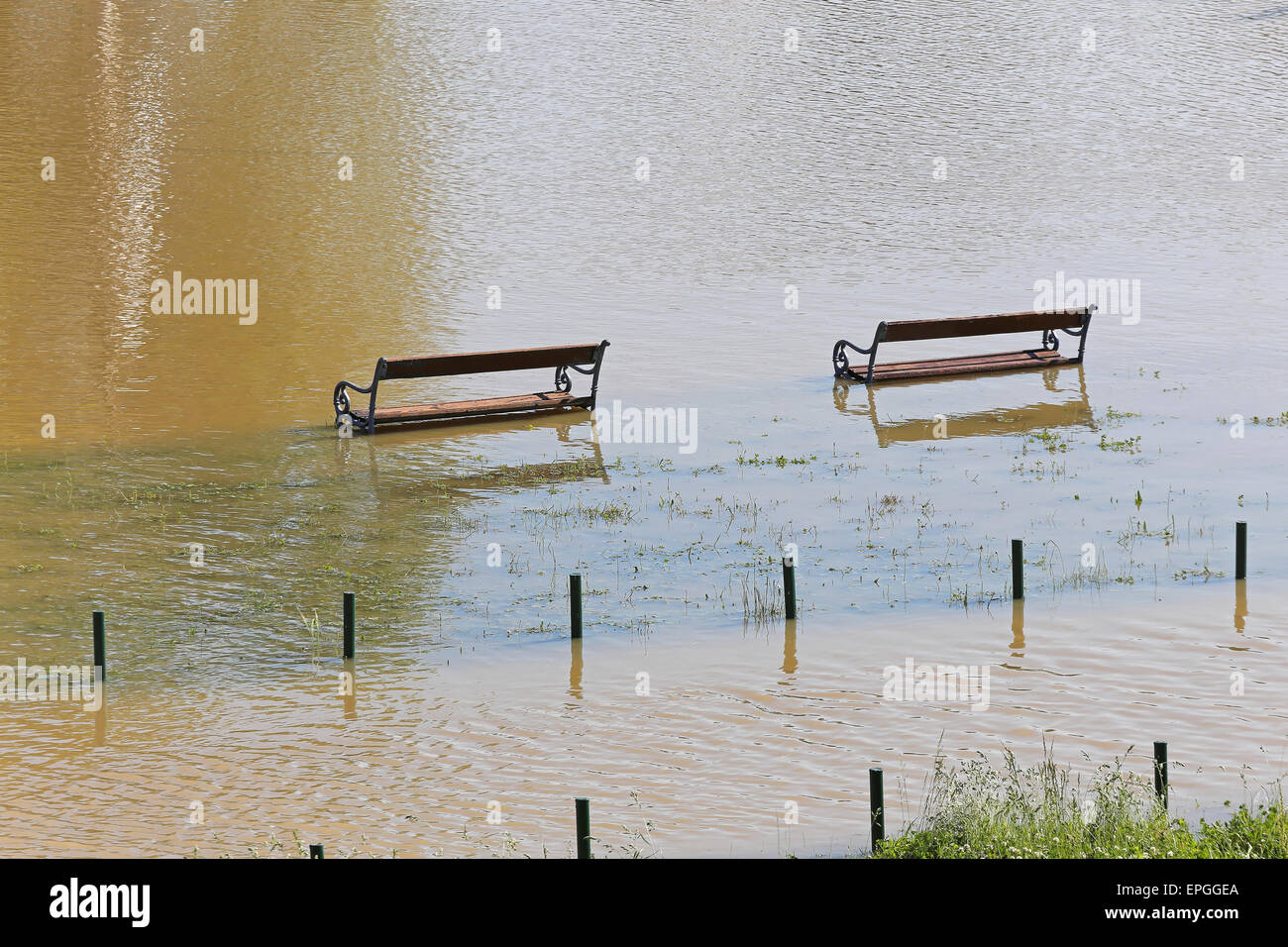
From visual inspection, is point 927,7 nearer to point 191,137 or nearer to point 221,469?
point 191,137

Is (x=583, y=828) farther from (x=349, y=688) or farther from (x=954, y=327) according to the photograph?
(x=954, y=327)

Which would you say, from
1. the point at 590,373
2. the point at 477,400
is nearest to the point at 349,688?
the point at 477,400

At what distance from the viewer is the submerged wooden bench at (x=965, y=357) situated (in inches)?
859

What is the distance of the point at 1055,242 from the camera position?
35.2 m

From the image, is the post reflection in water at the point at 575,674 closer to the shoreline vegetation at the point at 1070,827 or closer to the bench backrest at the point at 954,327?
the shoreline vegetation at the point at 1070,827

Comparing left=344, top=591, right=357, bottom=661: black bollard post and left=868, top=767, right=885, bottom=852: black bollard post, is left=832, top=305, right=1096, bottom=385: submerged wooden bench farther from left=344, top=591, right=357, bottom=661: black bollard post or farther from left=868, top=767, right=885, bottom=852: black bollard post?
left=868, top=767, right=885, bottom=852: black bollard post

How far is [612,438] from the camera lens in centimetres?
1936

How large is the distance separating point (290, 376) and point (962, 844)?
17.3m

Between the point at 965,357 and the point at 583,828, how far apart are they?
17735 mm

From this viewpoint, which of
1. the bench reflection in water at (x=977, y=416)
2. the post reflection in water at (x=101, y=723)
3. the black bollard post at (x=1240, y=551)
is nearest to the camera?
the post reflection in water at (x=101, y=723)

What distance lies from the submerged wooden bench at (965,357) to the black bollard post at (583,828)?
14911 mm

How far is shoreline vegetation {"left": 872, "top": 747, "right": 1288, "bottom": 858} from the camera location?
7191 millimetres

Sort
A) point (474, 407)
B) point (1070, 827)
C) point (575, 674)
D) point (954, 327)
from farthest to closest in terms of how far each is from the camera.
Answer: point (954, 327)
point (474, 407)
point (575, 674)
point (1070, 827)

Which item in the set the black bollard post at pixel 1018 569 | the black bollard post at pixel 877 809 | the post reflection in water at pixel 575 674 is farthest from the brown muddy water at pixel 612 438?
the black bollard post at pixel 877 809
